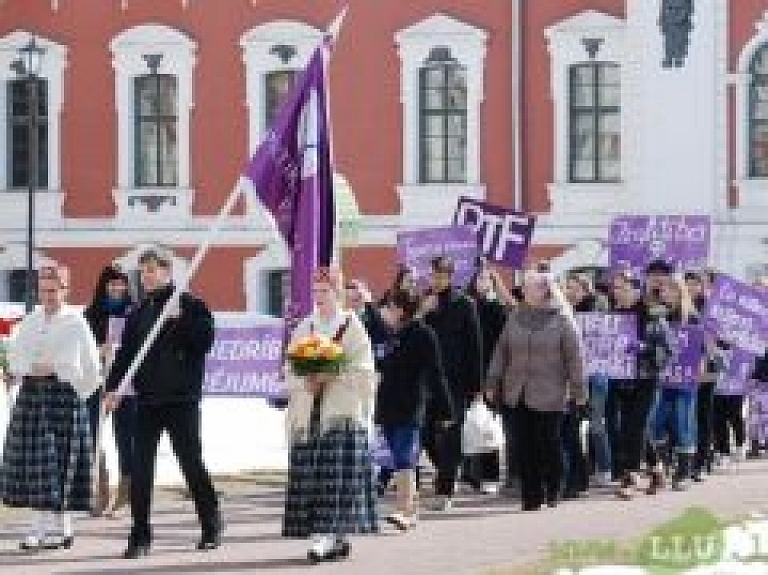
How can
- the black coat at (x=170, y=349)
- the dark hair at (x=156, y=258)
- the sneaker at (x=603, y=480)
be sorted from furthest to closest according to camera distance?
the sneaker at (x=603, y=480) < the dark hair at (x=156, y=258) < the black coat at (x=170, y=349)

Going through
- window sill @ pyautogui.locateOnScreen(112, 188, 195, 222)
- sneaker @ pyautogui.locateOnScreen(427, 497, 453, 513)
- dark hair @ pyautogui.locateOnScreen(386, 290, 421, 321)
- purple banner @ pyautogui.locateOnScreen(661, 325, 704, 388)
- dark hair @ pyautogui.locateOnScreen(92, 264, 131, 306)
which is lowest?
sneaker @ pyautogui.locateOnScreen(427, 497, 453, 513)

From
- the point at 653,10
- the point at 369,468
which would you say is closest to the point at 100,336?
the point at 369,468

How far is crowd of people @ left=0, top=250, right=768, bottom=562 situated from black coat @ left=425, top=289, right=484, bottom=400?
0.01 meters

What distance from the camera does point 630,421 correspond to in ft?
65.3

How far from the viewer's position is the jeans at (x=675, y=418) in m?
20.4

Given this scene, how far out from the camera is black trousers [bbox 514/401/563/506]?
1811 centimetres

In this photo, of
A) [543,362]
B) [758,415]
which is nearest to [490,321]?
[543,362]

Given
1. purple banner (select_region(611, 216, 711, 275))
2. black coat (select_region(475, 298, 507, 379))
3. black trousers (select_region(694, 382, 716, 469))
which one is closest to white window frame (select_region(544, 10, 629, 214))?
purple banner (select_region(611, 216, 711, 275))

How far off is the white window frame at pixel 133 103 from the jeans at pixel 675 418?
21.8m

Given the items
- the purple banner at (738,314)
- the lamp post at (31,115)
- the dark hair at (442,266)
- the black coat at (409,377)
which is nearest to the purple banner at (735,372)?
the purple banner at (738,314)

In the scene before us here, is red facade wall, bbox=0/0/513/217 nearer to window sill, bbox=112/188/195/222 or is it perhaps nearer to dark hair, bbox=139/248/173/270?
window sill, bbox=112/188/195/222

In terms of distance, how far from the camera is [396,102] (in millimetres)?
41000

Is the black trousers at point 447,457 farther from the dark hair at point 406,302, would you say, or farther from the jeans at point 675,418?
the jeans at point 675,418

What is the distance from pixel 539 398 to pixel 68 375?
3926 mm
